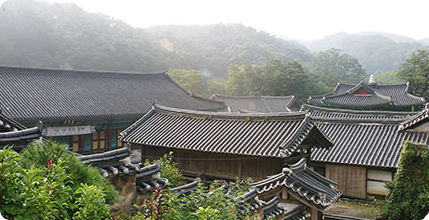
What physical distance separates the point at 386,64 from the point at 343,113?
134144 mm

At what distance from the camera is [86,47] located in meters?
78.2

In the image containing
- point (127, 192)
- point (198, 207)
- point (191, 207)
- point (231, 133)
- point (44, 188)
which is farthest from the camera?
point (231, 133)

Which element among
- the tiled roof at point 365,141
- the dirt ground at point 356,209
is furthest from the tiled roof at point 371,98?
the dirt ground at point 356,209

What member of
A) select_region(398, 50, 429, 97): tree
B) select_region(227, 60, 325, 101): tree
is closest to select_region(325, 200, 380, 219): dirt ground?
select_region(398, 50, 429, 97): tree

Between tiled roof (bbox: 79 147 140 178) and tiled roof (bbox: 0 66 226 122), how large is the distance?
1771 centimetres

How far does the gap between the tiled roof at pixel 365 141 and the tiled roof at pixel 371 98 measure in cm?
1872

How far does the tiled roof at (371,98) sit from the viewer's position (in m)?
40.5

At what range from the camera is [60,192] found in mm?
4406

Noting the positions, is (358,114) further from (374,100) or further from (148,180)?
(148,180)

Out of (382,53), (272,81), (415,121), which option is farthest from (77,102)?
(382,53)

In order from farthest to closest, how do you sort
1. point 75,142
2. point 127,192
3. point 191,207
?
point 75,142, point 127,192, point 191,207

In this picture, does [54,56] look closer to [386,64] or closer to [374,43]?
[386,64]

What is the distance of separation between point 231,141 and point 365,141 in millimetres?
9176

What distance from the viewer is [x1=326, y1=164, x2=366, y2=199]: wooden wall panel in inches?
786
